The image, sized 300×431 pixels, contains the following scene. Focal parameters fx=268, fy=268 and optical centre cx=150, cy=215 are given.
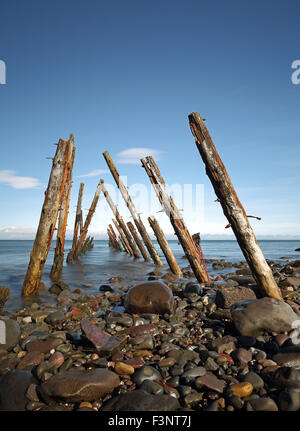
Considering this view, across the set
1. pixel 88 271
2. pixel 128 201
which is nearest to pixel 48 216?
pixel 128 201

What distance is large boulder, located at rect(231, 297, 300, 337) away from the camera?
3758 millimetres

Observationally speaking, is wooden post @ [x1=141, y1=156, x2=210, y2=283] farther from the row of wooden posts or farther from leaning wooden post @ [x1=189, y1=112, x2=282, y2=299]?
leaning wooden post @ [x1=189, y1=112, x2=282, y2=299]

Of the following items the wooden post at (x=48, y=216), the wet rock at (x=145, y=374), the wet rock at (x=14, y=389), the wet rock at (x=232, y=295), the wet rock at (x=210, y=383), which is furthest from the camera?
the wooden post at (x=48, y=216)

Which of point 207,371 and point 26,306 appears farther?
point 26,306

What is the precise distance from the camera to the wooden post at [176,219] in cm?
770

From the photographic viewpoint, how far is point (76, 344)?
368 centimetres

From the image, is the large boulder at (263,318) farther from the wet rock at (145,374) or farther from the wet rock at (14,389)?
the wet rock at (14,389)

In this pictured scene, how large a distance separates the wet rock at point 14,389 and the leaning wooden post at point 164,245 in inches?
322

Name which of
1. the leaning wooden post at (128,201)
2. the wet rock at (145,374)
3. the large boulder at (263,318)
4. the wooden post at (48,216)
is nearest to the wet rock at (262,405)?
the wet rock at (145,374)

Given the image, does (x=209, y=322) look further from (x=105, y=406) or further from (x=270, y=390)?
(x=105, y=406)

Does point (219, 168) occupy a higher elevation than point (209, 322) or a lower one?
higher

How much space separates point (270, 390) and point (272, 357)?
0.68 meters
